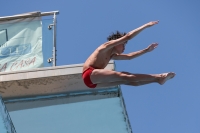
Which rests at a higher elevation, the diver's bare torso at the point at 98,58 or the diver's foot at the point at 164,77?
the diver's bare torso at the point at 98,58

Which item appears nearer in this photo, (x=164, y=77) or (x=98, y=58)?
(x=164, y=77)

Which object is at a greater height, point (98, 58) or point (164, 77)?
point (98, 58)

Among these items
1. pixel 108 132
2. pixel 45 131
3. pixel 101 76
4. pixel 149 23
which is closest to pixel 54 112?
pixel 45 131

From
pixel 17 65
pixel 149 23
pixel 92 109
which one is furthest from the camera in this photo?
pixel 17 65

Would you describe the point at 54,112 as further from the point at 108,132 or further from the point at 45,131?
the point at 108,132

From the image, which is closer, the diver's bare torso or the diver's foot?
the diver's foot

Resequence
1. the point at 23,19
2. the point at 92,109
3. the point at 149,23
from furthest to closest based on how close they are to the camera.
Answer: the point at 23,19 → the point at 92,109 → the point at 149,23

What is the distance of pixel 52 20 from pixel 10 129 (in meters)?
4.22

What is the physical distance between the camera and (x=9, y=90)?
33.4 feet

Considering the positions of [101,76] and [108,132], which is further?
[108,132]

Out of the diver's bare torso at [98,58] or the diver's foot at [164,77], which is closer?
the diver's foot at [164,77]

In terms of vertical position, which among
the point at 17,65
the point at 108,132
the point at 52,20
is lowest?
the point at 108,132

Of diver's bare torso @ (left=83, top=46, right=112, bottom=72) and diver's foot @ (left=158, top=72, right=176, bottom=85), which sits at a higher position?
diver's bare torso @ (left=83, top=46, right=112, bottom=72)

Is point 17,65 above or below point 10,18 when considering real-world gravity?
below
